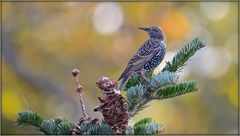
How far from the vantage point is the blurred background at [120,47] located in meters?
11.6

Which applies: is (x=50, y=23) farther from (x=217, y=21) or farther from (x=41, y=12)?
(x=217, y=21)

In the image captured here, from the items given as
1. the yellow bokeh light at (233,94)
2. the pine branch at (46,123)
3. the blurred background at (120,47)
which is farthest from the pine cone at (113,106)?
the yellow bokeh light at (233,94)

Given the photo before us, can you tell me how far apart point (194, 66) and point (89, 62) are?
5.86 ft

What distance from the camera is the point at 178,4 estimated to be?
13.4 m

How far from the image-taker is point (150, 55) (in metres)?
5.41

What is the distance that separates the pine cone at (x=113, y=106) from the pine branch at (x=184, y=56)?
2.51 feet

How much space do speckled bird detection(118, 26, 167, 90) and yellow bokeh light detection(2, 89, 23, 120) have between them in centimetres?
463

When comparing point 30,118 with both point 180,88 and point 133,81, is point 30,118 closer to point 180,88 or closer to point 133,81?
point 180,88

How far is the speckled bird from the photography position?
483cm

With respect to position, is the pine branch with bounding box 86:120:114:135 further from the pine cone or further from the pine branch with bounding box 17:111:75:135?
the pine branch with bounding box 17:111:75:135

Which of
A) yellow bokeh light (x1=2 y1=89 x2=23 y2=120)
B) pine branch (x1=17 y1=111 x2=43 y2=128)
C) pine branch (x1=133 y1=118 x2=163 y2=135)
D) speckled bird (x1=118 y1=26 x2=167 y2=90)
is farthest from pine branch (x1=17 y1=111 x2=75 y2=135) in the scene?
yellow bokeh light (x1=2 y1=89 x2=23 y2=120)

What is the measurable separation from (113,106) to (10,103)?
23.5 ft

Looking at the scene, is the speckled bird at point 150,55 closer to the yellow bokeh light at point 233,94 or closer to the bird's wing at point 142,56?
the bird's wing at point 142,56

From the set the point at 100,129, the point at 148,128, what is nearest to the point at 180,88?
the point at 148,128
